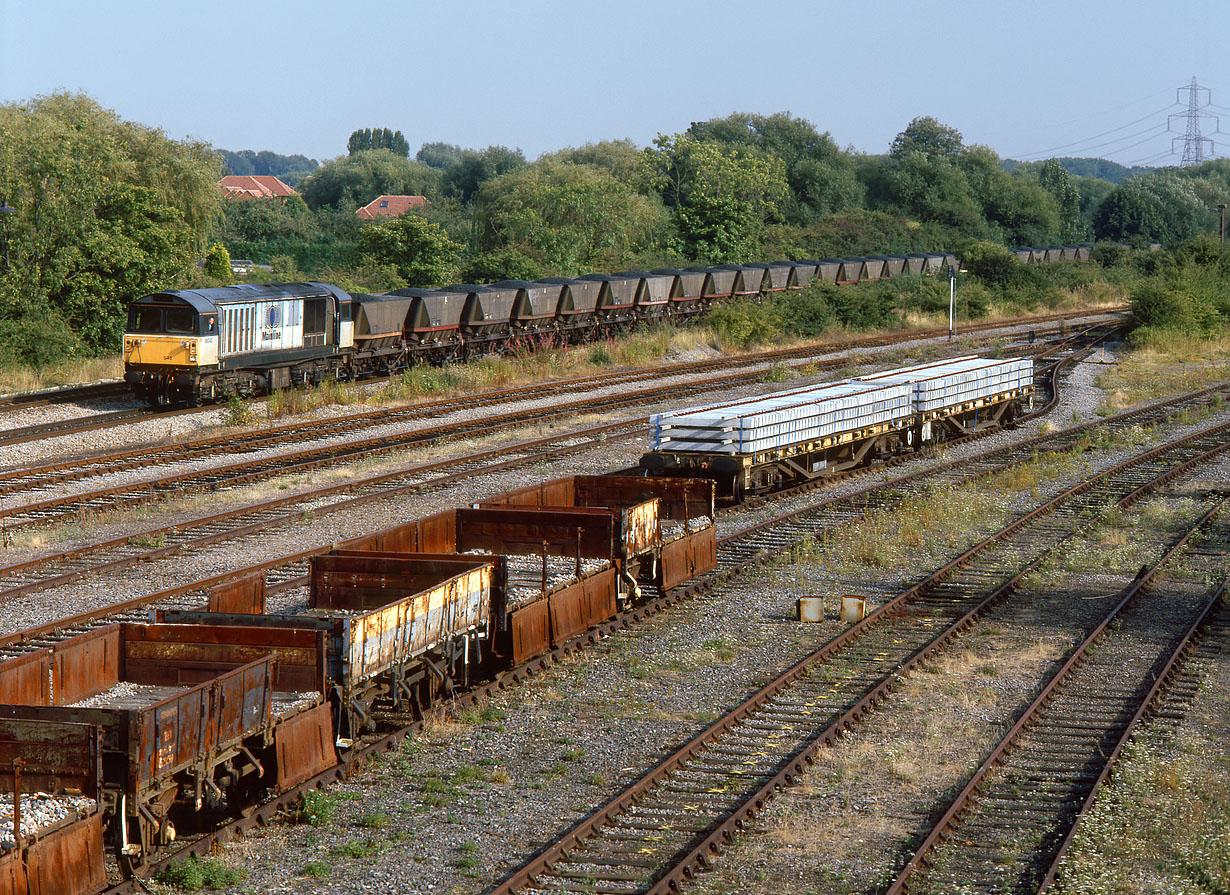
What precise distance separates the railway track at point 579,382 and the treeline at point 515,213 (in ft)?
10.8

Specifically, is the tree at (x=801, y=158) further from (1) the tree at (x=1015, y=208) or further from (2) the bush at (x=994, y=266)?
(2) the bush at (x=994, y=266)

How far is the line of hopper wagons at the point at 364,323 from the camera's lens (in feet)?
90.8

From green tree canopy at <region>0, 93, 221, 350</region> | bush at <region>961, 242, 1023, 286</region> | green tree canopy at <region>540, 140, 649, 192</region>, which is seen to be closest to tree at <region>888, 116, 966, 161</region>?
green tree canopy at <region>540, 140, 649, 192</region>

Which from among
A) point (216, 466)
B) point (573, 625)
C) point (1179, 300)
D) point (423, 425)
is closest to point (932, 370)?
point (423, 425)

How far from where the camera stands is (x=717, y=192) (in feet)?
280

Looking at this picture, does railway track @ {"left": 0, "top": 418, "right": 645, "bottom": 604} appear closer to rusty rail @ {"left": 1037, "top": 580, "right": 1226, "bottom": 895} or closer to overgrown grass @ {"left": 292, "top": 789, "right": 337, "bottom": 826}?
overgrown grass @ {"left": 292, "top": 789, "right": 337, "bottom": 826}

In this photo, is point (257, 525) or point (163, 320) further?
point (163, 320)

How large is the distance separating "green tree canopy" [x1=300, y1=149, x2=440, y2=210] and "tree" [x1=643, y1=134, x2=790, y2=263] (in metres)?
42.9

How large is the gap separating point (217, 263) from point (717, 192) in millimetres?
37795

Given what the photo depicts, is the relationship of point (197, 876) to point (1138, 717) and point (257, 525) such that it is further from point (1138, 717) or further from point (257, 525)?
point (257, 525)

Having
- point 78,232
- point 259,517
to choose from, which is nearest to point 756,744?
point 259,517

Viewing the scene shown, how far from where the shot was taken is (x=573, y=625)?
1287 cm

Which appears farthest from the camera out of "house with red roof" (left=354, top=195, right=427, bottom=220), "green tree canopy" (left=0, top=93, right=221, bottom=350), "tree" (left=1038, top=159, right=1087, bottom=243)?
"house with red roof" (left=354, top=195, right=427, bottom=220)

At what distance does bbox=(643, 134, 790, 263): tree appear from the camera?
69188 millimetres
